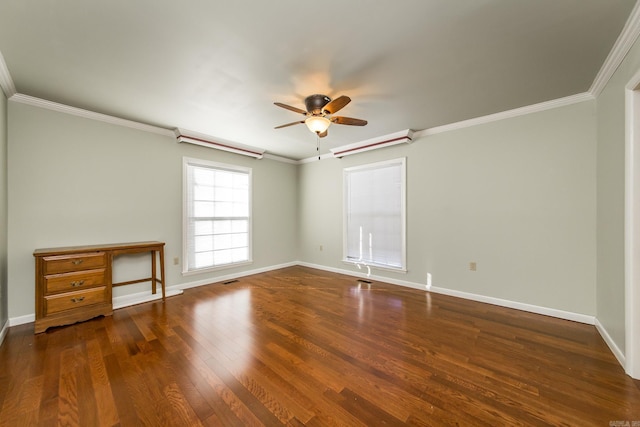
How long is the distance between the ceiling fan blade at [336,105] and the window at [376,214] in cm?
196

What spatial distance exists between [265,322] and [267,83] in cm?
249

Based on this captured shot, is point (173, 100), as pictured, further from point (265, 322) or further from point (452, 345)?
point (452, 345)

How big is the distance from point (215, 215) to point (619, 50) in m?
4.99

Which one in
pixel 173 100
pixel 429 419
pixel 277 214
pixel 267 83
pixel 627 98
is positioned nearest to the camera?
pixel 429 419

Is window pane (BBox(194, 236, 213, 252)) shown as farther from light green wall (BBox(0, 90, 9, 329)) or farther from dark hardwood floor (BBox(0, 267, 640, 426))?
light green wall (BBox(0, 90, 9, 329))

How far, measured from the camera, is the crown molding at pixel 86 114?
8.68ft

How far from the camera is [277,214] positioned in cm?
530

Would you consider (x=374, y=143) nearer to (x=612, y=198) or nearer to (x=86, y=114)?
(x=612, y=198)

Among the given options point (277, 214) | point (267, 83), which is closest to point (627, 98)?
point (267, 83)

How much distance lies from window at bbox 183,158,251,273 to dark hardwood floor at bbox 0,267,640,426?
1.34m

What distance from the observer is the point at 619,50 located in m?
1.86

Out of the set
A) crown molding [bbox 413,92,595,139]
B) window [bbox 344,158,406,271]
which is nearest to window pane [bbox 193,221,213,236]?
window [bbox 344,158,406,271]

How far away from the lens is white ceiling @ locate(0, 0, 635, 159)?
5.07ft

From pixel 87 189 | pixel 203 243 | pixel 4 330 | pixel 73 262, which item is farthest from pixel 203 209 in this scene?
pixel 4 330
